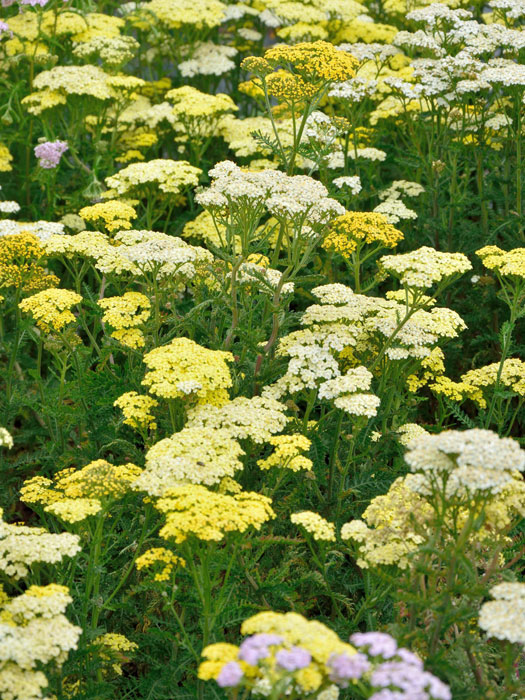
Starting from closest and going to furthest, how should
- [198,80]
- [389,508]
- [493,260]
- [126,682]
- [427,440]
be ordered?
[427,440] → [389,508] → [126,682] → [493,260] → [198,80]

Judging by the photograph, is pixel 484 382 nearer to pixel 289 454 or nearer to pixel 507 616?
pixel 289 454

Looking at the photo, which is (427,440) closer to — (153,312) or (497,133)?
(153,312)

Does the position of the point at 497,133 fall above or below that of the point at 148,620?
above

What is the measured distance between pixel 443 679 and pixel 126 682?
173 cm

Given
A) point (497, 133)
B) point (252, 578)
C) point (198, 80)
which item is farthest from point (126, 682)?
point (198, 80)

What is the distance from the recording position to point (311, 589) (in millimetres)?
4703

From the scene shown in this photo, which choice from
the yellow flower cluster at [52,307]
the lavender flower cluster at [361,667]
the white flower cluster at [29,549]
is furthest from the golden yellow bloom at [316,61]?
the lavender flower cluster at [361,667]

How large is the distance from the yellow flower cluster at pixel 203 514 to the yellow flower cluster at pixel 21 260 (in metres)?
2.27

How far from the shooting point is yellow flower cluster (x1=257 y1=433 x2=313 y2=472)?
4.34 meters

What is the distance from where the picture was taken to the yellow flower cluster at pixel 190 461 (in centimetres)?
A: 391

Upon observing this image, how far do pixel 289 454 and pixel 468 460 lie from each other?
1.18m

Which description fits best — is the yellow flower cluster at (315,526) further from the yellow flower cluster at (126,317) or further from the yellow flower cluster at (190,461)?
the yellow flower cluster at (126,317)

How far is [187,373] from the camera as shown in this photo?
4578 millimetres

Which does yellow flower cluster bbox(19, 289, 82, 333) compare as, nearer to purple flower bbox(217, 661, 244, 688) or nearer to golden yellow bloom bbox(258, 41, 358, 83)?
golden yellow bloom bbox(258, 41, 358, 83)
